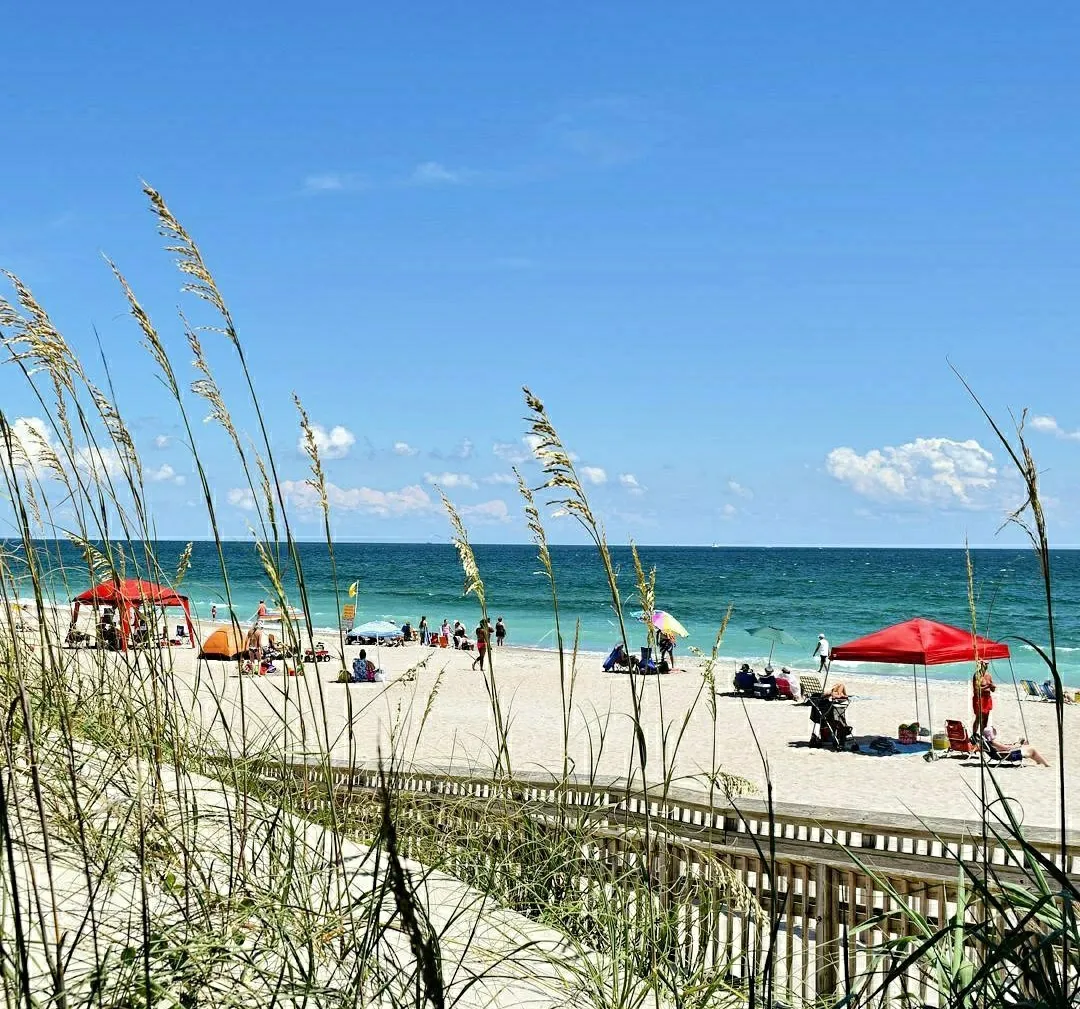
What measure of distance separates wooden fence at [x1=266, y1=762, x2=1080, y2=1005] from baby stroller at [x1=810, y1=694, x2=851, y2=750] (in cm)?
910

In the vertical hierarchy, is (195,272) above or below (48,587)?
above

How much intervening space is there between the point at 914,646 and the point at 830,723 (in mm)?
2994

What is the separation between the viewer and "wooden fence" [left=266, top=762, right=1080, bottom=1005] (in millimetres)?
2525

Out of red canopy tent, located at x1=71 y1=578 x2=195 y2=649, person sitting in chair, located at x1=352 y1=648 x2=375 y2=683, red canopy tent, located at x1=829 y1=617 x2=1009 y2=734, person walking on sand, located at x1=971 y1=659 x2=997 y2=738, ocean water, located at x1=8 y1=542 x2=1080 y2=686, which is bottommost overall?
ocean water, located at x1=8 y1=542 x2=1080 y2=686

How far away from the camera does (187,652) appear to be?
Answer: 2812cm

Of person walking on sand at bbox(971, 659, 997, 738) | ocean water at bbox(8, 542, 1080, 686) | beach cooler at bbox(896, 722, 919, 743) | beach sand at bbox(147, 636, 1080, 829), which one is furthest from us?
ocean water at bbox(8, 542, 1080, 686)

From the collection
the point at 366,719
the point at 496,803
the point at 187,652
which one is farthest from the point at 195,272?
the point at 187,652

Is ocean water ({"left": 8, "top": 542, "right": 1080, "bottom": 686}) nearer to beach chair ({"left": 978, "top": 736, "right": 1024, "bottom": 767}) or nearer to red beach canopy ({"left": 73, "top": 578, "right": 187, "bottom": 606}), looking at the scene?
beach chair ({"left": 978, "top": 736, "right": 1024, "bottom": 767})

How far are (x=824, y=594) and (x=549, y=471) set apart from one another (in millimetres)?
62300

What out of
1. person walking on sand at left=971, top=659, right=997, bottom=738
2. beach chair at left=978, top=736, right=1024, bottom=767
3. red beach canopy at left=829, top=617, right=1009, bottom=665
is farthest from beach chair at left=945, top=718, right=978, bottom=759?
person walking on sand at left=971, top=659, right=997, bottom=738

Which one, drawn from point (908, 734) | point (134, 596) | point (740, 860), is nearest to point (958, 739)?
point (908, 734)

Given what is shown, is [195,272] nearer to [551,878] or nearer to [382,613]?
[551,878]

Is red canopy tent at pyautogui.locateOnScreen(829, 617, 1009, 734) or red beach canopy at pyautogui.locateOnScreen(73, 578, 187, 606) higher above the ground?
red beach canopy at pyautogui.locateOnScreen(73, 578, 187, 606)

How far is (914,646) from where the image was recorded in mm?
12352
